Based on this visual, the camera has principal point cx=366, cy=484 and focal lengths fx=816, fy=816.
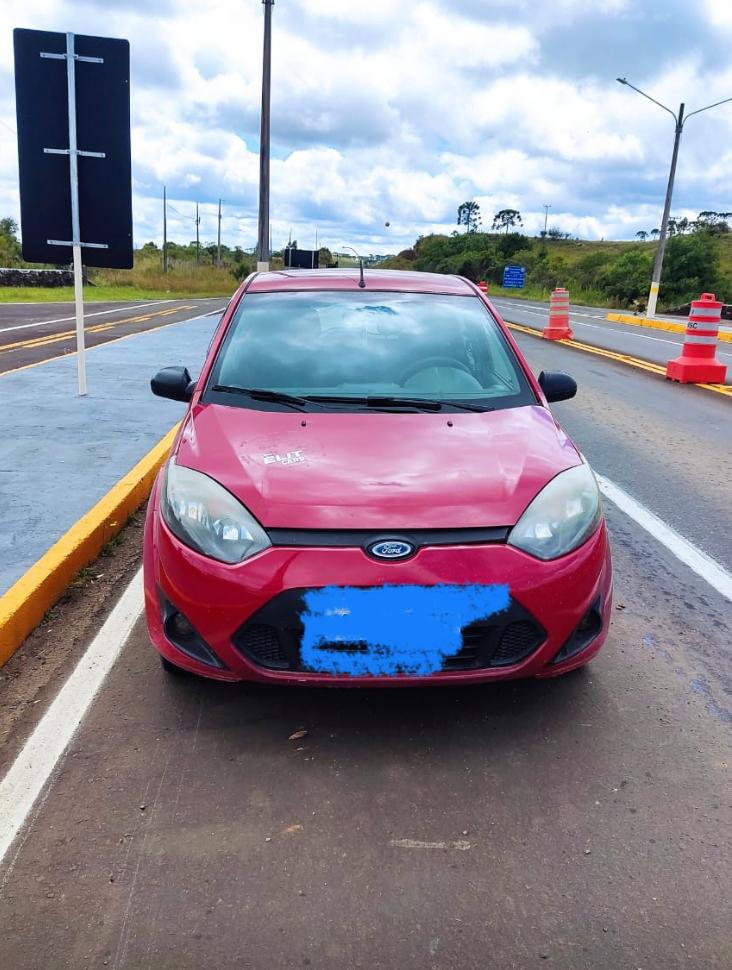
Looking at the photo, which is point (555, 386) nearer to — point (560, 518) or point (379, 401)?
point (379, 401)

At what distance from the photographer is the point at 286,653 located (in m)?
2.58

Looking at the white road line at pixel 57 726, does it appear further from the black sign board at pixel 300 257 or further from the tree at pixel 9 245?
the tree at pixel 9 245

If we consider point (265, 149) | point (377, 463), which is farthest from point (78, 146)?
point (265, 149)

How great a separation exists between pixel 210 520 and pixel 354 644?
2.05 feet

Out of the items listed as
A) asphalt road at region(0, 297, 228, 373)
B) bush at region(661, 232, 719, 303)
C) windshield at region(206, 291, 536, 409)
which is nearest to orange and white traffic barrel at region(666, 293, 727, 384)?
windshield at region(206, 291, 536, 409)

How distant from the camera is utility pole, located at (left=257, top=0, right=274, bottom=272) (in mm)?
20781

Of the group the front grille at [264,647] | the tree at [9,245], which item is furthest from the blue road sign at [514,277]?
the front grille at [264,647]

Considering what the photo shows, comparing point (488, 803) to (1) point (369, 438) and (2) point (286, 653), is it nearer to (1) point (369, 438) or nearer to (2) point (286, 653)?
(2) point (286, 653)

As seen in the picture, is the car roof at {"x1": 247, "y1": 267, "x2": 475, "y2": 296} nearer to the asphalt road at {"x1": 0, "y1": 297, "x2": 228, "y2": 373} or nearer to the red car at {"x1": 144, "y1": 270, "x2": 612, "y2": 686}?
the red car at {"x1": 144, "y1": 270, "x2": 612, "y2": 686}

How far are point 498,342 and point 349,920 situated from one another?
279 cm

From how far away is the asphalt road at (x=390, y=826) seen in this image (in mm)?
1993

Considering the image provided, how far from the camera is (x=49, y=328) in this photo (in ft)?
58.7

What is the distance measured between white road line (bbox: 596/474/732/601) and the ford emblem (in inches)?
89.2

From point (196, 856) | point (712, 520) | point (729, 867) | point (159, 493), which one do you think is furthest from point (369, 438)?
point (712, 520)
